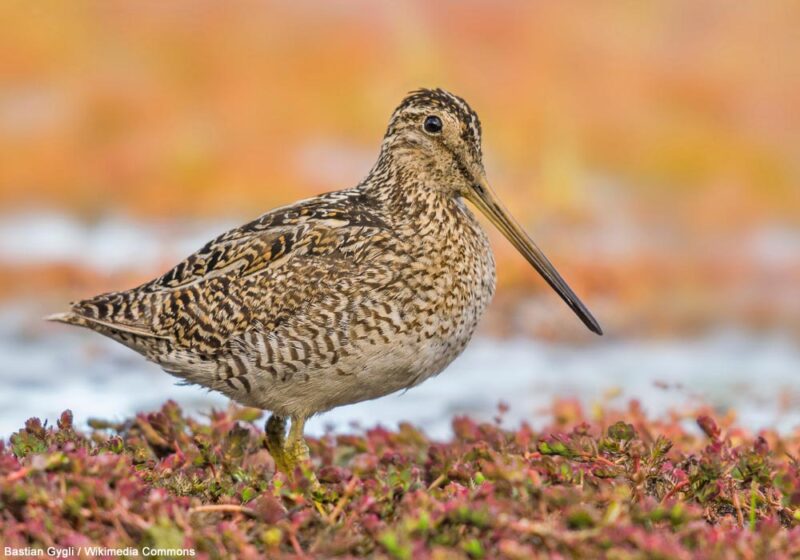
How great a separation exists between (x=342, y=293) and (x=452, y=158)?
0.94 metres

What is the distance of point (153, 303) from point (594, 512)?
2.55 metres

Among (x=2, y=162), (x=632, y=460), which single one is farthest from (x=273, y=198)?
(x=632, y=460)

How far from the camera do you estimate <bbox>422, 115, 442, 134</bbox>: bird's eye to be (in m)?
5.69

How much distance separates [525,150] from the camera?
41.2 feet

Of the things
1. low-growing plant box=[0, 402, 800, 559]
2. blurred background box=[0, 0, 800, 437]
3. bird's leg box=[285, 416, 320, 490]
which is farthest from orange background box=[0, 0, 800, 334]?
low-growing plant box=[0, 402, 800, 559]

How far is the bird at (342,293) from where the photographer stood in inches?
204

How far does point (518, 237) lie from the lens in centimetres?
577

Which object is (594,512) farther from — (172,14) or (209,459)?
(172,14)

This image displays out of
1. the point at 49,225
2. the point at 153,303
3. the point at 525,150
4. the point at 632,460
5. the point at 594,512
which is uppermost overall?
the point at 525,150

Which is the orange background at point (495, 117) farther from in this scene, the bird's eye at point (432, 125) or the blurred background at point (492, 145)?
the bird's eye at point (432, 125)

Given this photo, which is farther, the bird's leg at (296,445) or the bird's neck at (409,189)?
the bird's neck at (409,189)

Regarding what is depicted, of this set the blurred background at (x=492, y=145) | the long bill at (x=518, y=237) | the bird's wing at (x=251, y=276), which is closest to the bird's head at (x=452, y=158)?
the long bill at (x=518, y=237)

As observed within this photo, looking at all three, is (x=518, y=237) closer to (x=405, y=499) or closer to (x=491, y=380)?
(x=405, y=499)

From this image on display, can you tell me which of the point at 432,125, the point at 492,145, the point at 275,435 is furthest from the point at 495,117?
the point at 275,435
